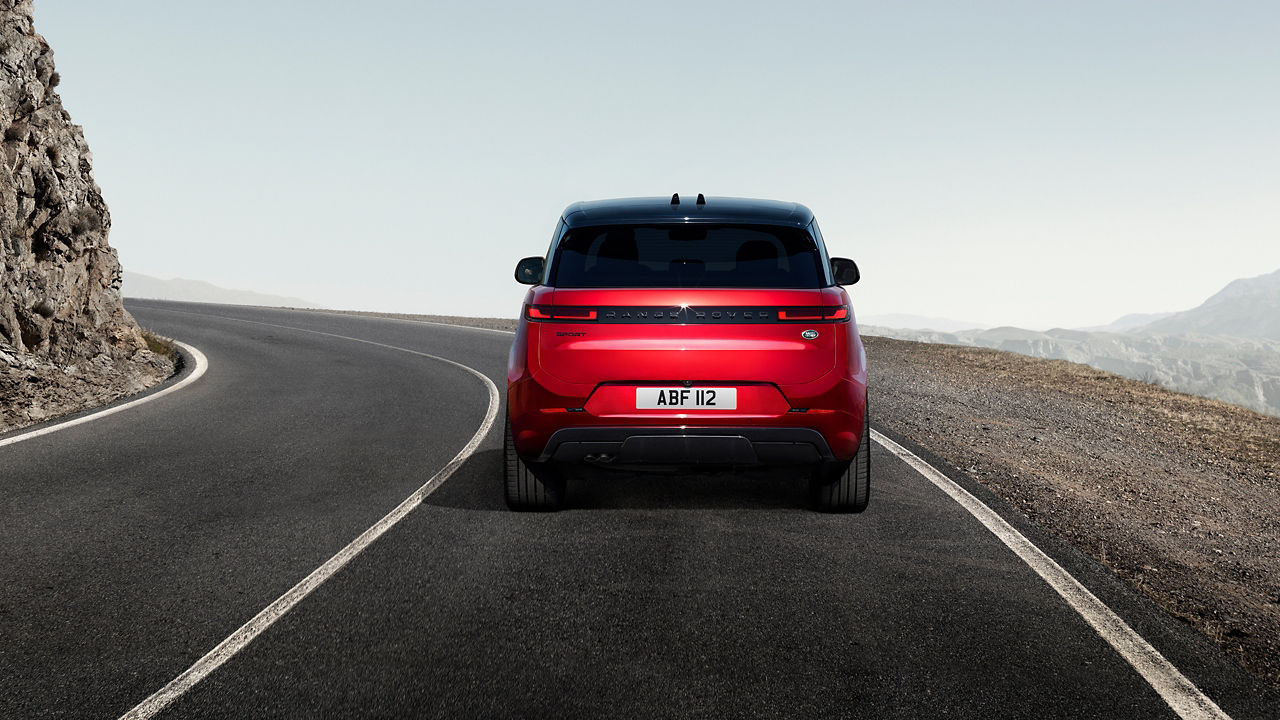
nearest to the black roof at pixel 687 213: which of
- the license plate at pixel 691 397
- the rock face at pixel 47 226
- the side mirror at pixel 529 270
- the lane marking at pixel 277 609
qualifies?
the side mirror at pixel 529 270

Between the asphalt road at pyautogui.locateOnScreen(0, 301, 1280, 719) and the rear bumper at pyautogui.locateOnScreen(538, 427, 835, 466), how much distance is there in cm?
51

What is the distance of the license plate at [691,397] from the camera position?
5059mm

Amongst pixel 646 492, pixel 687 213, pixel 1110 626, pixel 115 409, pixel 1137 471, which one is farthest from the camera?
pixel 115 409

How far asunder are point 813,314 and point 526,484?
84.0 inches

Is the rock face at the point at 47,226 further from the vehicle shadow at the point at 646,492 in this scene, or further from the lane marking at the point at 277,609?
the vehicle shadow at the point at 646,492

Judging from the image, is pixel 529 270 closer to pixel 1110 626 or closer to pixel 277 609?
pixel 277 609

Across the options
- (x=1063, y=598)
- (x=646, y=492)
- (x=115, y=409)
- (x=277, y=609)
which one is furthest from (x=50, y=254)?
(x=1063, y=598)

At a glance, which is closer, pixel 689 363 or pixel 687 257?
pixel 689 363

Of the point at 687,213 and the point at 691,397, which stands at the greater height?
the point at 687,213

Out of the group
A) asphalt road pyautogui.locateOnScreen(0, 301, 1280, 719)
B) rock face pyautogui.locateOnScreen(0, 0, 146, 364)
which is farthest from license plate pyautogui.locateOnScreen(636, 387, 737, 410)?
rock face pyautogui.locateOnScreen(0, 0, 146, 364)

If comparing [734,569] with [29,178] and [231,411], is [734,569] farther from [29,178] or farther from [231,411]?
[29,178]

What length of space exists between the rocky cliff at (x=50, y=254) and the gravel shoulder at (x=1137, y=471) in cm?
1024

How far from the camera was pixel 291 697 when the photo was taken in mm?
3252

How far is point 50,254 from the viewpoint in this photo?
509 inches
